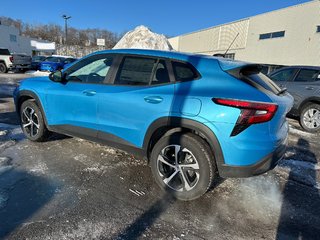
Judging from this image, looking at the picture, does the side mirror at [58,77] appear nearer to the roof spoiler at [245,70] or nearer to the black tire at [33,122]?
the black tire at [33,122]

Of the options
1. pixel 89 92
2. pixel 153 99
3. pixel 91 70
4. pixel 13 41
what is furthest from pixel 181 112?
pixel 13 41

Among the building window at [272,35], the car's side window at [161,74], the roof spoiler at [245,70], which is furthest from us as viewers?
the building window at [272,35]

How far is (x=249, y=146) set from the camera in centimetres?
262

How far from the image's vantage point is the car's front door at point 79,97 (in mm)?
3627

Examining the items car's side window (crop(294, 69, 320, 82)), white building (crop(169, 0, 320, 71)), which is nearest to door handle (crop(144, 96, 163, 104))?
car's side window (crop(294, 69, 320, 82))

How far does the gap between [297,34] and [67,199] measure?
81.8 ft

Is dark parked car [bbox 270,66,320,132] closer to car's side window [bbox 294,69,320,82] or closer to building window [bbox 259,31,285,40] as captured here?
car's side window [bbox 294,69,320,82]

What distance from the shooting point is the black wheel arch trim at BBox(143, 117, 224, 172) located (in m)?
2.72

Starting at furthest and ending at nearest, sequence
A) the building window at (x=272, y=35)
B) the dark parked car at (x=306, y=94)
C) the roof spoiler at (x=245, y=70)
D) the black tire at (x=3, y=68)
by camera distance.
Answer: the building window at (x=272, y=35)
the black tire at (x=3, y=68)
the dark parked car at (x=306, y=94)
the roof spoiler at (x=245, y=70)

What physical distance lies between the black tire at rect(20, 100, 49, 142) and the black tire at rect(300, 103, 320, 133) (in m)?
6.10

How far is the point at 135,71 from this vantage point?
133 inches

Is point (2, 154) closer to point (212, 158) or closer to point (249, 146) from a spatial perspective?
point (212, 158)

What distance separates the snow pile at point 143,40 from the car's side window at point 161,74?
14326mm

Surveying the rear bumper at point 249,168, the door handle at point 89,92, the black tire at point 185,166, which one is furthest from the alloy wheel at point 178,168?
the door handle at point 89,92
